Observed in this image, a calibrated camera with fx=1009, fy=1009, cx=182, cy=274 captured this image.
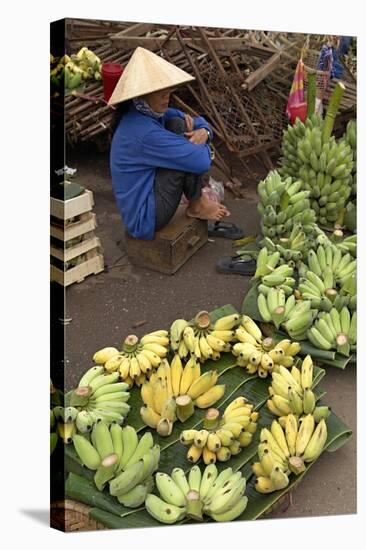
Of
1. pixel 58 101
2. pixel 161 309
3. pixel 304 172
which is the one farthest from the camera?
pixel 304 172

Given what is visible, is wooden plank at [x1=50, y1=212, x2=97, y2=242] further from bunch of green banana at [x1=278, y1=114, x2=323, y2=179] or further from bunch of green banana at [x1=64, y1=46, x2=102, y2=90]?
bunch of green banana at [x1=278, y1=114, x2=323, y2=179]

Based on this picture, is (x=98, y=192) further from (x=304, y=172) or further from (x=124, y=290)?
Result: (x=304, y=172)

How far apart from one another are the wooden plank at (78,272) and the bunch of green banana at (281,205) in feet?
3.78

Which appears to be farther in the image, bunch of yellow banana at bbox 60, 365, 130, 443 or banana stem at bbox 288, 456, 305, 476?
banana stem at bbox 288, 456, 305, 476

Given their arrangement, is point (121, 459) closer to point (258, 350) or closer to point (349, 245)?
point (258, 350)

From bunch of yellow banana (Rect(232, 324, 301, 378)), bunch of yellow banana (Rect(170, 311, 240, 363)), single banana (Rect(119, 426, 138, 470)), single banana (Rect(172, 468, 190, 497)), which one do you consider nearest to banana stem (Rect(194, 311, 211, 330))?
bunch of yellow banana (Rect(170, 311, 240, 363))

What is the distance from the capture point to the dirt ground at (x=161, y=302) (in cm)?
577

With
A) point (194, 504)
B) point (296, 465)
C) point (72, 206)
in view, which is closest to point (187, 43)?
point (72, 206)

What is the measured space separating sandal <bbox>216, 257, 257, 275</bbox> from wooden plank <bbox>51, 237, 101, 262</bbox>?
2.70 feet

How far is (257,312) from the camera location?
628 centimetres

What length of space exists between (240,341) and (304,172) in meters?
→ 1.20

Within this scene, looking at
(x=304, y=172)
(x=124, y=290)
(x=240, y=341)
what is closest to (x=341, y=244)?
(x=304, y=172)

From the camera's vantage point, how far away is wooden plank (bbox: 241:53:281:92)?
6.28 metres

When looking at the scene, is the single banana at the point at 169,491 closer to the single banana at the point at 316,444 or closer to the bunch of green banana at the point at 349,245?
the single banana at the point at 316,444
